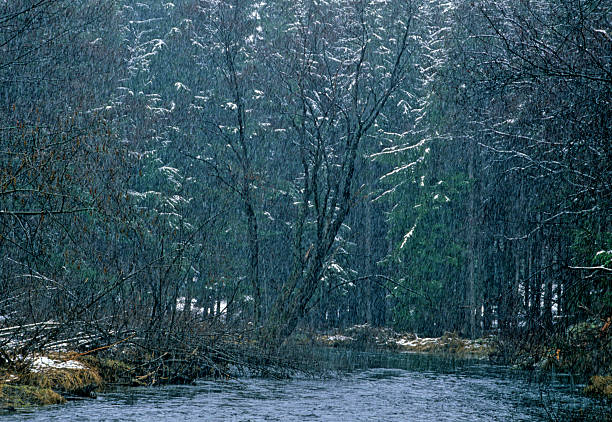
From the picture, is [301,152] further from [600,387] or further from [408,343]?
[408,343]

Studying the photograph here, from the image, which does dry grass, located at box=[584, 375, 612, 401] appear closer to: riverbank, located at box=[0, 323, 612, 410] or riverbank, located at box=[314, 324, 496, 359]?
riverbank, located at box=[0, 323, 612, 410]

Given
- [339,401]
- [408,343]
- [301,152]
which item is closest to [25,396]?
[339,401]

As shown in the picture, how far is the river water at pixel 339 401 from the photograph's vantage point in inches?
364

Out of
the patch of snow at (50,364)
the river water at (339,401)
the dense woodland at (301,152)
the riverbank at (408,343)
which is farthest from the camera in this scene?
the riverbank at (408,343)

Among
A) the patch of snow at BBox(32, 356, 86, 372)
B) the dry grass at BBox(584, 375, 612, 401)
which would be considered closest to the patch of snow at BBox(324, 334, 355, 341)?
the dry grass at BBox(584, 375, 612, 401)

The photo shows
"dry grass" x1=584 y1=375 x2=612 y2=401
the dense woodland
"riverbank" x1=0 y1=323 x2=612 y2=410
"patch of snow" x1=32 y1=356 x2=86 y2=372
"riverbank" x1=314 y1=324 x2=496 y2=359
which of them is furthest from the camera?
"riverbank" x1=314 y1=324 x2=496 y2=359

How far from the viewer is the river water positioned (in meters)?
9.25

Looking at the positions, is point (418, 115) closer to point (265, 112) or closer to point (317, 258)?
point (265, 112)

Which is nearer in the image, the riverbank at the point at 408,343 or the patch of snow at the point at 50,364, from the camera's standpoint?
the patch of snow at the point at 50,364

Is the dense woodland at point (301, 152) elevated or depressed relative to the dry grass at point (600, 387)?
elevated

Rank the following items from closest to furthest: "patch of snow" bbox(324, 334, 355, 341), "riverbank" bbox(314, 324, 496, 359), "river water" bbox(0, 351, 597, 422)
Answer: "river water" bbox(0, 351, 597, 422)
"riverbank" bbox(314, 324, 496, 359)
"patch of snow" bbox(324, 334, 355, 341)

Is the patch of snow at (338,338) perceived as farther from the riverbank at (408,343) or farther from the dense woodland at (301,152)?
the dense woodland at (301,152)

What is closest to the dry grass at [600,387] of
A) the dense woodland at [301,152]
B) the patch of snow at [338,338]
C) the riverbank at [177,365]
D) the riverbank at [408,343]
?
the riverbank at [177,365]

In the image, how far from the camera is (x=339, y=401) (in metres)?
11.3
